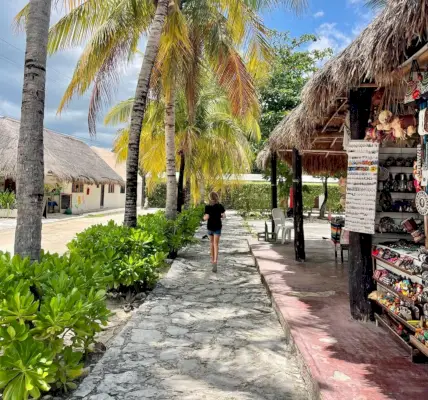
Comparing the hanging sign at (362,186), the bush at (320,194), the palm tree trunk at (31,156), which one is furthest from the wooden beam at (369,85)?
the bush at (320,194)

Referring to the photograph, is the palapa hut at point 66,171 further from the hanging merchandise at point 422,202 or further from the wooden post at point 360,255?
the hanging merchandise at point 422,202

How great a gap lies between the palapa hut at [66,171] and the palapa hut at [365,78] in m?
17.9

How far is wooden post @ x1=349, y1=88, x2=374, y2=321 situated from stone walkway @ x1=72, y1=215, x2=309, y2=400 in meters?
0.87

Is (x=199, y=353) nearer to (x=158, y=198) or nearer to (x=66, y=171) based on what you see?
(x=66, y=171)

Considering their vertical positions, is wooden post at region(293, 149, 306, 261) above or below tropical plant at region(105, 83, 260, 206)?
below

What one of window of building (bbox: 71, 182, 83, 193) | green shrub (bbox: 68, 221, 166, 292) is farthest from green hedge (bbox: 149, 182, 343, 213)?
green shrub (bbox: 68, 221, 166, 292)

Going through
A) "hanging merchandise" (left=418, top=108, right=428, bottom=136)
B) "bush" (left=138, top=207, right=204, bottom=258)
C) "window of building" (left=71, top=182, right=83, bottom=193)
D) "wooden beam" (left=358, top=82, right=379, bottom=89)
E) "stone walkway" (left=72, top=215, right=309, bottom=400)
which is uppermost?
"wooden beam" (left=358, top=82, right=379, bottom=89)

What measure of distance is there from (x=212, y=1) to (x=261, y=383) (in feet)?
27.3

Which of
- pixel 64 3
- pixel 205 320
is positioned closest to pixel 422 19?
pixel 205 320

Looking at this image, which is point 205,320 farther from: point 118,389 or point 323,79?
point 323,79

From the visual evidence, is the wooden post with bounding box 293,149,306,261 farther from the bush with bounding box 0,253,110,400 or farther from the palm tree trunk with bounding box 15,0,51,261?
the palm tree trunk with bounding box 15,0,51,261

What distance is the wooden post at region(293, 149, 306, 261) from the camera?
25.9ft

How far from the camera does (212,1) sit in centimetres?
901

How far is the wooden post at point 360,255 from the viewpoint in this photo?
409cm
